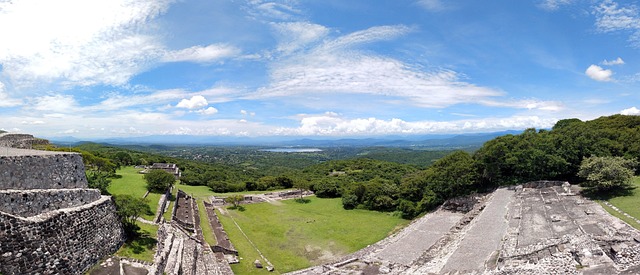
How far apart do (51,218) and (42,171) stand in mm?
2925

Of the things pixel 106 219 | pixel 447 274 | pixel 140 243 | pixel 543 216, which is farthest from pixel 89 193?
pixel 543 216

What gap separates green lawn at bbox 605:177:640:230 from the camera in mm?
17444

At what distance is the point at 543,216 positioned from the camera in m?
20.3

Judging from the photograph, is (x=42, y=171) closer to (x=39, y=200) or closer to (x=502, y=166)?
(x=39, y=200)

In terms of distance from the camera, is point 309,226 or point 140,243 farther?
point 309,226

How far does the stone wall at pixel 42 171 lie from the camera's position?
1057cm

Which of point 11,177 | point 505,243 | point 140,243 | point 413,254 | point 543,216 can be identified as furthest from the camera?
point 413,254

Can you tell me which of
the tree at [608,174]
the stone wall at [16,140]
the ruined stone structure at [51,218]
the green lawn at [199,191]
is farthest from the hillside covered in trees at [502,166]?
the ruined stone structure at [51,218]

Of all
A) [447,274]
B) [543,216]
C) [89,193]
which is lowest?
[447,274]

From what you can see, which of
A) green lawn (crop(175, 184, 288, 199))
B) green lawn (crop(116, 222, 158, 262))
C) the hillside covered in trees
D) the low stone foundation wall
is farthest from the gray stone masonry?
green lawn (crop(175, 184, 288, 199))

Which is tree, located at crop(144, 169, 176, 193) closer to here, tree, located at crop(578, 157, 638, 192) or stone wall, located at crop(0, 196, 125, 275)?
stone wall, located at crop(0, 196, 125, 275)

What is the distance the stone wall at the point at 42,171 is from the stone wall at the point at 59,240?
145 cm

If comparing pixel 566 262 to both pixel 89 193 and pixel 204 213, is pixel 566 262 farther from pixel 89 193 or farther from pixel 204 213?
pixel 204 213

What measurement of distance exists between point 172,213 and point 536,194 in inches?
1192
